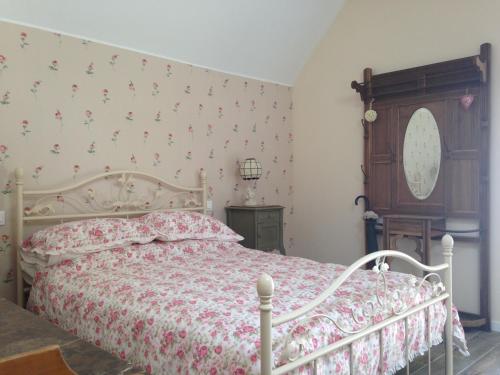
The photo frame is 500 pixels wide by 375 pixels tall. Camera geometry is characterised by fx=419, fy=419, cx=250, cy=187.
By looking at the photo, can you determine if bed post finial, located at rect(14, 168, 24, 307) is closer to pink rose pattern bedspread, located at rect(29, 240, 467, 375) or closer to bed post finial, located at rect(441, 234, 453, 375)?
pink rose pattern bedspread, located at rect(29, 240, 467, 375)

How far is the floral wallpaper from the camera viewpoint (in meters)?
2.91

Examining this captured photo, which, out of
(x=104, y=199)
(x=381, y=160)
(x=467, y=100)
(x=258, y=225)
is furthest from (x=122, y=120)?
(x=467, y=100)

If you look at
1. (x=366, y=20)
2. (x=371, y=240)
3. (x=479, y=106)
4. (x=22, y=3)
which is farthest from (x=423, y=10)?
(x=22, y=3)

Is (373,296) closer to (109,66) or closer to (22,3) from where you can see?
(109,66)

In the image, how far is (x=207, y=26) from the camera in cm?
371

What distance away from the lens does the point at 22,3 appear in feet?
9.34

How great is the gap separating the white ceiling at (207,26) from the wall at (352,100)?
1.10 ft

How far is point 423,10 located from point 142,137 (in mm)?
2729

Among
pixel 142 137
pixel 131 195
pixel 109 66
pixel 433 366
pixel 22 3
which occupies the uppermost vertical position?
pixel 22 3

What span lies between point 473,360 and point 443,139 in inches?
70.1

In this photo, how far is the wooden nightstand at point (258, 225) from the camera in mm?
3904

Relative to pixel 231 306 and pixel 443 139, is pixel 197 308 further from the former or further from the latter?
pixel 443 139

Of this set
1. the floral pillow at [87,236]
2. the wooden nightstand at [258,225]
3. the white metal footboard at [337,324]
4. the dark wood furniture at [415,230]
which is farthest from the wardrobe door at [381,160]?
the floral pillow at [87,236]

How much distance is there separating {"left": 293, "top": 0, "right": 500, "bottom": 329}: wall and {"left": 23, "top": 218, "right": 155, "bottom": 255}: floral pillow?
2.16 metres
